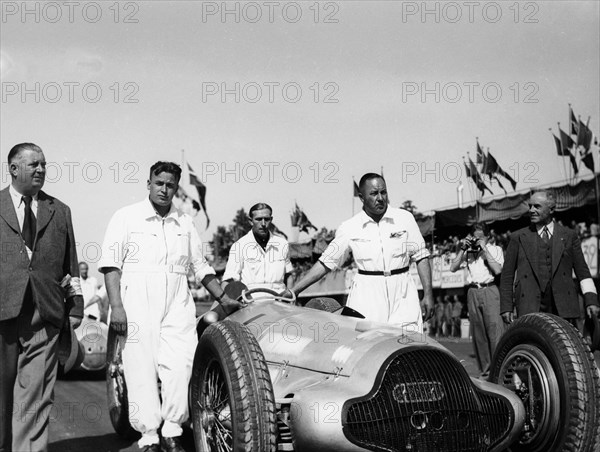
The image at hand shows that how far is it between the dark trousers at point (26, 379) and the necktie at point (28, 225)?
364 millimetres

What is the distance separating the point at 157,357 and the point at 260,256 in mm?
3164

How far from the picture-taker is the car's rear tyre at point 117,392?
20.9 feet

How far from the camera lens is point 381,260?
6488mm

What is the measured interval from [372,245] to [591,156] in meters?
19.0

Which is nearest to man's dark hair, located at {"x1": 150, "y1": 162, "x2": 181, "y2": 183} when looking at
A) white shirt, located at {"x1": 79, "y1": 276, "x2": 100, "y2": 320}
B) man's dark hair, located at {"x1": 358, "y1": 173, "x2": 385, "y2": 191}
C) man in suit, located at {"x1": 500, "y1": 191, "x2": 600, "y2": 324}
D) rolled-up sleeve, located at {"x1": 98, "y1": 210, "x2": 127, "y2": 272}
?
rolled-up sleeve, located at {"x1": 98, "y1": 210, "x2": 127, "y2": 272}

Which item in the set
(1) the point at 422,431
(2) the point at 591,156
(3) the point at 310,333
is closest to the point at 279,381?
(3) the point at 310,333

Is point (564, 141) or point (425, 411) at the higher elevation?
point (564, 141)

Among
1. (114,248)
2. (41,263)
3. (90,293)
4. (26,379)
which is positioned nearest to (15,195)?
(41,263)

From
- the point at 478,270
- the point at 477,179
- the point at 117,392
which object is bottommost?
the point at 117,392

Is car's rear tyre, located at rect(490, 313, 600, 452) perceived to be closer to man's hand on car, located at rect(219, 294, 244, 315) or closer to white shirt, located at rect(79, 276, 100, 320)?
man's hand on car, located at rect(219, 294, 244, 315)

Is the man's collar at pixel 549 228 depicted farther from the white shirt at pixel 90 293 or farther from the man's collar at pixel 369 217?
the white shirt at pixel 90 293

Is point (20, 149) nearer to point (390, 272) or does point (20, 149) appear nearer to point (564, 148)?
point (390, 272)

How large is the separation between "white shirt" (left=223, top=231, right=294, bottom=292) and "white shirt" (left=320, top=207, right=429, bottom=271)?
202 centimetres

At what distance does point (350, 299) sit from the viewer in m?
6.56
